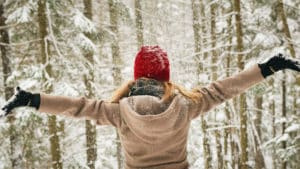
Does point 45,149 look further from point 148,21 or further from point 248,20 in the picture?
point 248,20

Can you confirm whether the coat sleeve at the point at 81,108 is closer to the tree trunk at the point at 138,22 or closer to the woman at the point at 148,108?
the woman at the point at 148,108

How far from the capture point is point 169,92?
262cm

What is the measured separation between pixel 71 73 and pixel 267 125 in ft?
56.9

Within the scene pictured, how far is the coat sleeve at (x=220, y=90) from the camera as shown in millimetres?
2766

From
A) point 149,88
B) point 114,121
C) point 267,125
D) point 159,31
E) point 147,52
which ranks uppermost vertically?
point 159,31

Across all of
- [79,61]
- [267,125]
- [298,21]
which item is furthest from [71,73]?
[267,125]

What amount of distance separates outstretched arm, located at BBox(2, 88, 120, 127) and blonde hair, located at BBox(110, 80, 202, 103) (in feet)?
0.25

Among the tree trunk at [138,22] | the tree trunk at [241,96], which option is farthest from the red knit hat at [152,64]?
the tree trunk at [138,22]

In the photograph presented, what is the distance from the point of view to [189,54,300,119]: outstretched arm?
9.14 feet

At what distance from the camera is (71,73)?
997 cm

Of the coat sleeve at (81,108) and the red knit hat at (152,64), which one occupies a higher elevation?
the red knit hat at (152,64)

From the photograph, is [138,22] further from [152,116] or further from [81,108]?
[152,116]

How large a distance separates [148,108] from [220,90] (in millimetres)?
566

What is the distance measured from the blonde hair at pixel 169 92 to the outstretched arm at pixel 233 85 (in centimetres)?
6
